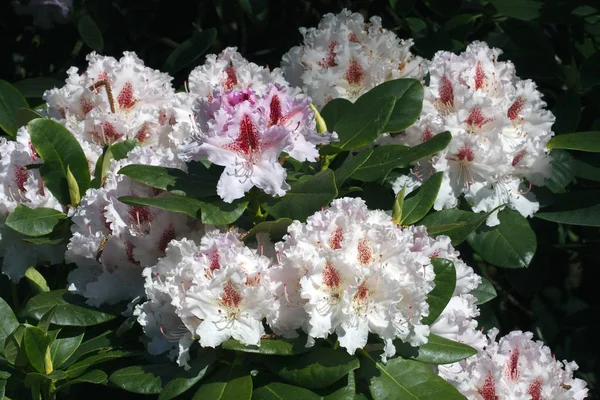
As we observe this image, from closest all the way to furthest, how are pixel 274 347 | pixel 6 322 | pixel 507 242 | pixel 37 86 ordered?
1. pixel 274 347
2. pixel 6 322
3. pixel 507 242
4. pixel 37 86

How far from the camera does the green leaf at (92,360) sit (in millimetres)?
1367

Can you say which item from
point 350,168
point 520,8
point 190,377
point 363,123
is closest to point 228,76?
point 363,123

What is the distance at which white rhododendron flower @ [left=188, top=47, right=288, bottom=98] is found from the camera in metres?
1.71

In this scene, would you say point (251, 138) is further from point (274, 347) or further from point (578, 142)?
point (578, 142)

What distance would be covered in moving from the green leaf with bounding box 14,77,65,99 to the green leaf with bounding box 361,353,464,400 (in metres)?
1.18

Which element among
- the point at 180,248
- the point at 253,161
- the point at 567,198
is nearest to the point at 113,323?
the point at 180,248

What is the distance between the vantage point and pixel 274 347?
125cm

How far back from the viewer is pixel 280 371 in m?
1.28

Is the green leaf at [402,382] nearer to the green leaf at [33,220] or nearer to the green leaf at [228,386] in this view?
the green leaf at [228,386]

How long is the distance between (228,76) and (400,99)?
33 centimetres

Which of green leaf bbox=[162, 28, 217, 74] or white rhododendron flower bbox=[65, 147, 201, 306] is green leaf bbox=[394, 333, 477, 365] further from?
green leaf bbox=[162, 28, 217, 74]

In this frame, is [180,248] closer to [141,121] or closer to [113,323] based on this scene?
[113,323]

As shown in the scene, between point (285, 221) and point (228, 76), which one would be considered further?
point (228, 76)

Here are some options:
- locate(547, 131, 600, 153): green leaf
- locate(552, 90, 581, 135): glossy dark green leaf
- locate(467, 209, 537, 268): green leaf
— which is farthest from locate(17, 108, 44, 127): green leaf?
locate(552, 90, 581, 135): glossy dark green leaf
